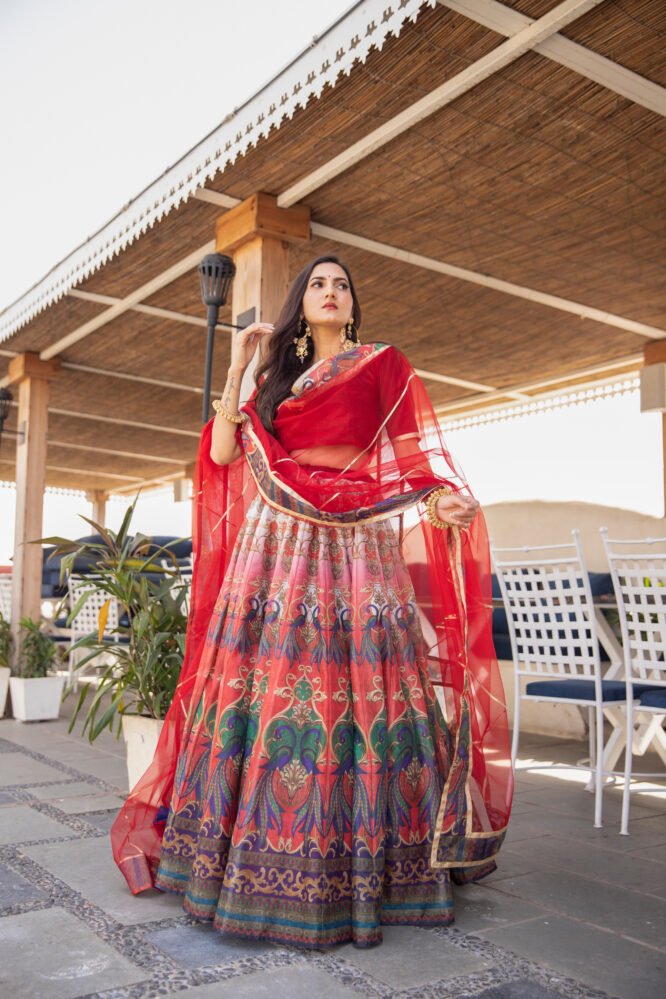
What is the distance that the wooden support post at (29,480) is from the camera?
6.41 m

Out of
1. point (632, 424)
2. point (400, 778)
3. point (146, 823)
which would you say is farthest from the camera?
point (632, 424)

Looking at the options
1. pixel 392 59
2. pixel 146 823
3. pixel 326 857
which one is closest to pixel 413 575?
pixel 326 857

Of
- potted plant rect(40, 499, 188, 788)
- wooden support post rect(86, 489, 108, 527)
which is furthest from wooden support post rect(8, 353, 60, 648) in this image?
wooden support post rect(86, 489, 108, 527)

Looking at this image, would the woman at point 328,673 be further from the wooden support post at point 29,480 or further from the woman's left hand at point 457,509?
the wooden support post at point 29,480

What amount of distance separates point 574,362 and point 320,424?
487 cm

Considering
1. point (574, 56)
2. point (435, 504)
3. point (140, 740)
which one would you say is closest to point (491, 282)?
point (574, 56)

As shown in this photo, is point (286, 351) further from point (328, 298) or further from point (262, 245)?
point (262, 245)

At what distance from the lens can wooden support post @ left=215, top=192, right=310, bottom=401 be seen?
405 cm

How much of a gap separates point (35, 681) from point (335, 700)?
14.3ft

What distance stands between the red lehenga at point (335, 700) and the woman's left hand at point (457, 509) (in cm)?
6

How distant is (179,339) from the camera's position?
6.28 meters

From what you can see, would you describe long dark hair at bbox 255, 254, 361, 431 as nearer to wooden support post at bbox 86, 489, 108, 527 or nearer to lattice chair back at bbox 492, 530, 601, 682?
lattice chair back at bbox 492, 530, 601, 682

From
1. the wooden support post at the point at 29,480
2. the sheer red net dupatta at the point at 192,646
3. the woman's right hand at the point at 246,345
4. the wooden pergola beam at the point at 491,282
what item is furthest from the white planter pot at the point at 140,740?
the wooden support post at the point at 29,480

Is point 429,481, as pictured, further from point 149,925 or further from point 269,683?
point 149,925
